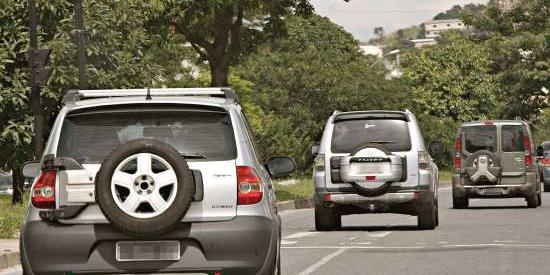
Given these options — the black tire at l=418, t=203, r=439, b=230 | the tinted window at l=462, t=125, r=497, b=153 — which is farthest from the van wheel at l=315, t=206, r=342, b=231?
the tinted window at l=462, t=125, r=497, b=153

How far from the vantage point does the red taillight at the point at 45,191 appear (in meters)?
9.95

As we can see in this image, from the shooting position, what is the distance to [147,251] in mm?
9859

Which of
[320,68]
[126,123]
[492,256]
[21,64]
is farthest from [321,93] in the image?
[126,123]

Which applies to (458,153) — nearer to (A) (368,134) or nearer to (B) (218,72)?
(A) (368,134)

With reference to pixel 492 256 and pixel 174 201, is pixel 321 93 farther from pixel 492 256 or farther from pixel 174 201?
pixel 174 201

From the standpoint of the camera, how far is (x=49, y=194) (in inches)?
392

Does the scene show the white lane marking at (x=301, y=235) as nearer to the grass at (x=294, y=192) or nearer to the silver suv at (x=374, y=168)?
the silver suv at (x=374, y=168)

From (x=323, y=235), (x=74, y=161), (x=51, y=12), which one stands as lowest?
(x=323, y=235)

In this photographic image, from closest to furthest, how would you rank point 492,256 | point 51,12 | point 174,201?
1. point 174,201
2. point 492,256
3. point 51,12

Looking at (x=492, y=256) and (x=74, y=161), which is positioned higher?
(x=74, y=161)

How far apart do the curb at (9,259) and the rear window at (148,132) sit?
6183 millimetres

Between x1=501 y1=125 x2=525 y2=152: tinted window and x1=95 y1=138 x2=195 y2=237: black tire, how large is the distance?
21.8 m

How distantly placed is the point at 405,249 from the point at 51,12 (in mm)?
16485

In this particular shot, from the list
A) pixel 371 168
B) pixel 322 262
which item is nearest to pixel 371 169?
pixel 371 168
